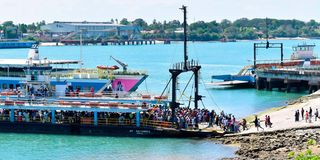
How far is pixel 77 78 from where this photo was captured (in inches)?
2315

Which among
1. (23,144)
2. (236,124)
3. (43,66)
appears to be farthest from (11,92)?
(236,124)

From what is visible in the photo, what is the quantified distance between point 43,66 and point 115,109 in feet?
28.6

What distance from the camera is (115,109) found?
164 feet

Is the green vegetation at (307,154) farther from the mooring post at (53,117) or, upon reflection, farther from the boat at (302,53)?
the boat at (302,53)

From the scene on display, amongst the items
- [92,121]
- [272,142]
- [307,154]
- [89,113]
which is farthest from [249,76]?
[307,154]

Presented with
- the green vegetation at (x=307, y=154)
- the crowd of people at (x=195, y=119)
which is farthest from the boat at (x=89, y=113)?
the green vegetation at (x=307, y=154)

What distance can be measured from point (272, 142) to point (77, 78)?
1960 centimetres

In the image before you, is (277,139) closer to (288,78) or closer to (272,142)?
(272,142)

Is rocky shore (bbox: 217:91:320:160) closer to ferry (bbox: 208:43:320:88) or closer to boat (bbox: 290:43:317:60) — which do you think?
ferry (bbox: 208:43:320:88)

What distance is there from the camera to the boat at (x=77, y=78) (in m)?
57.5

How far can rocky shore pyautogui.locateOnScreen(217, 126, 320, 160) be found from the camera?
1650 inches

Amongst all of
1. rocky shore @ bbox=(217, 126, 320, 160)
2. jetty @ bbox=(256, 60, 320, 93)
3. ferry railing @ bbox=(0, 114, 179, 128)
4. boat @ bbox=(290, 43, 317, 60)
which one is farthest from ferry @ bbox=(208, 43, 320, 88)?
rocky shore @ bbox=(217, 126, 320, 160)

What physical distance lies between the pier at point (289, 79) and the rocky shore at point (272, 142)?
34.5 meters

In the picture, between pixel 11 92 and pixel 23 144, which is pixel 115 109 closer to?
pixel 23 144
